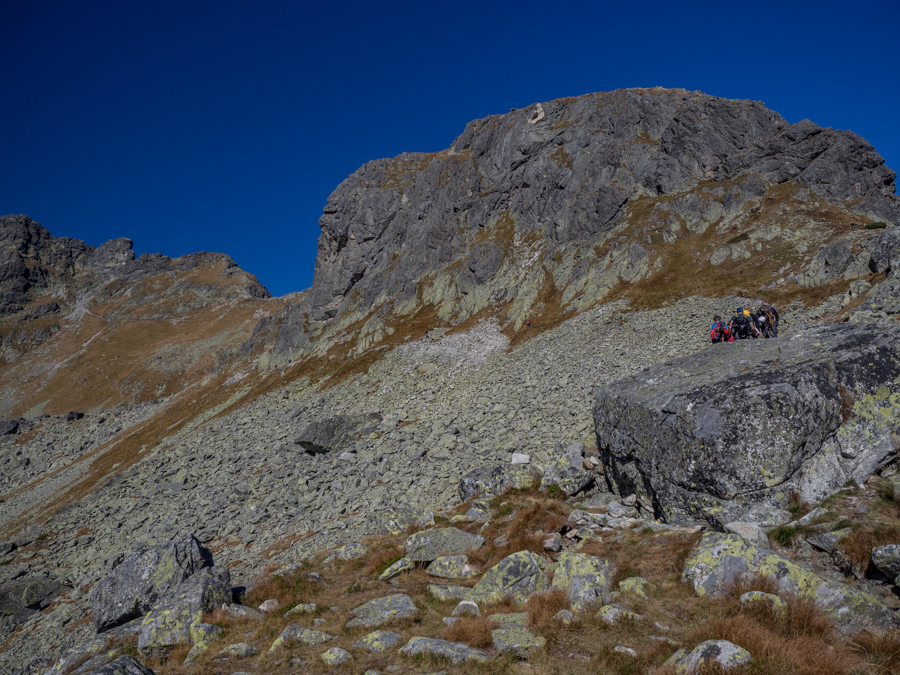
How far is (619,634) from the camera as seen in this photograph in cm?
771

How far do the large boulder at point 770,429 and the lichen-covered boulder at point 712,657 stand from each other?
225 inches

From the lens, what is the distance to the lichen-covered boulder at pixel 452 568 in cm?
1260

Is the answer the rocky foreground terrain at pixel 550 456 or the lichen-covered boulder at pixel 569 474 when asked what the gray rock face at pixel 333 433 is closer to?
the rocky foreground terrain at pixel 550 456

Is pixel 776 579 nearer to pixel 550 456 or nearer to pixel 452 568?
pixel 452 568

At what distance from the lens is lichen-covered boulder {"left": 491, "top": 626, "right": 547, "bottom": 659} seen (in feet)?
25.3

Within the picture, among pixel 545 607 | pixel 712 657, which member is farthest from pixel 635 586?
pixel 712 657

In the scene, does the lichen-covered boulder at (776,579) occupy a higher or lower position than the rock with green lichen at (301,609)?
lower

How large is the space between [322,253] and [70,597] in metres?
86.5

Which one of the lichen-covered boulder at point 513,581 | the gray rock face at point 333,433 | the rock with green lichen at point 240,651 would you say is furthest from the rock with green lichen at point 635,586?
the gray rock face at point 333,433

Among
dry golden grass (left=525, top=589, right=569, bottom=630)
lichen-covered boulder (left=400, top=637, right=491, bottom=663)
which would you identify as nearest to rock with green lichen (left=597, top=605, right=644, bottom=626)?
dry golden grass (left=525, top=589, right=569, bottom=630)

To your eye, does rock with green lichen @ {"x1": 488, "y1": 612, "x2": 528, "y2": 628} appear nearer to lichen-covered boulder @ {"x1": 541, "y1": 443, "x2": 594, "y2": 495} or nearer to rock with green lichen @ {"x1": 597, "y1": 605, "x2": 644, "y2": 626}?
rock with green lichen @ {"x1": 597, "y1": 605, "x2": 644, "y2": 626}

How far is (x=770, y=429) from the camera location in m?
11.4

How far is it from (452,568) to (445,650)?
496 cm

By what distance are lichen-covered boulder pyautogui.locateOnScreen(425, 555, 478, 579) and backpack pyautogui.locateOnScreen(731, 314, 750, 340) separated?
20.8 m
